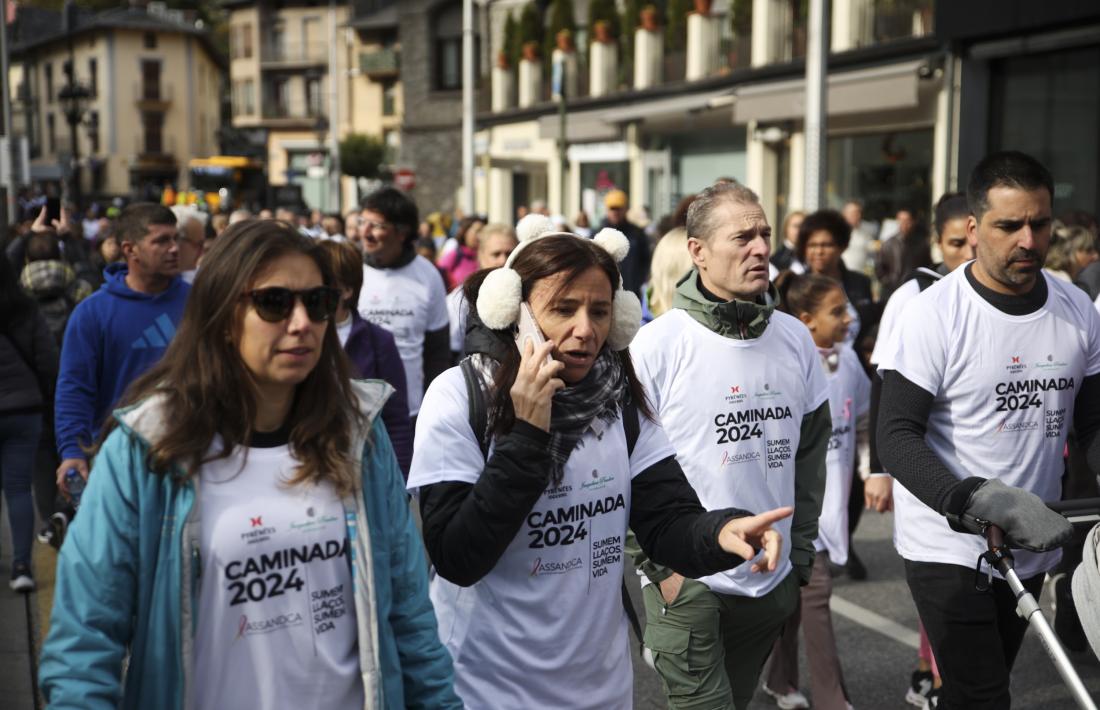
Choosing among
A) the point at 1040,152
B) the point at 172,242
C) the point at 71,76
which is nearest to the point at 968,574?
the point at 172,242

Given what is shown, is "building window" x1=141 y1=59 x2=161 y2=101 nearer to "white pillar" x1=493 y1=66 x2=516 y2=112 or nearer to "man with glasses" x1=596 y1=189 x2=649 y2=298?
"white pillar" x1=493 y1=66 x2=516 y2=112

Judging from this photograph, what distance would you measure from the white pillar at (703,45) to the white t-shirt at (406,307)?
21029 mm

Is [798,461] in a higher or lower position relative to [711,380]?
lower

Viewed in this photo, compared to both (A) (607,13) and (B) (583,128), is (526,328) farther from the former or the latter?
(A) (607,13)

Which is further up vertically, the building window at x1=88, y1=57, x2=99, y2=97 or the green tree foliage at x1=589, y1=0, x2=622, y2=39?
the building window at x1=88, y1=57, x2=99, y2=97

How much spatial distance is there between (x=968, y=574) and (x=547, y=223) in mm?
1769

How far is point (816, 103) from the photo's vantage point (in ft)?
47.3

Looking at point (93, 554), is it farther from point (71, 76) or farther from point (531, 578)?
point (71, 76)

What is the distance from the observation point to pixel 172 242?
575 cm

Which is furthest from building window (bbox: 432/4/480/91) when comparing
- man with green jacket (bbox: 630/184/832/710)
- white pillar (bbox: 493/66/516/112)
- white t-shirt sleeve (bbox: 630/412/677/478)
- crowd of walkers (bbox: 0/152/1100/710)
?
white t-shirt sleeve (bbox: 630/412/677/478)

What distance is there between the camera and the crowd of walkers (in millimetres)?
2432

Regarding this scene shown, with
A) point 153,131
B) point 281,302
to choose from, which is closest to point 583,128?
point 281,302

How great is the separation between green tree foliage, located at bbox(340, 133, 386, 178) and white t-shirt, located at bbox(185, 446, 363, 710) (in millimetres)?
59187

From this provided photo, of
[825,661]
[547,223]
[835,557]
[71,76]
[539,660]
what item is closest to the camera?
[539,660]
